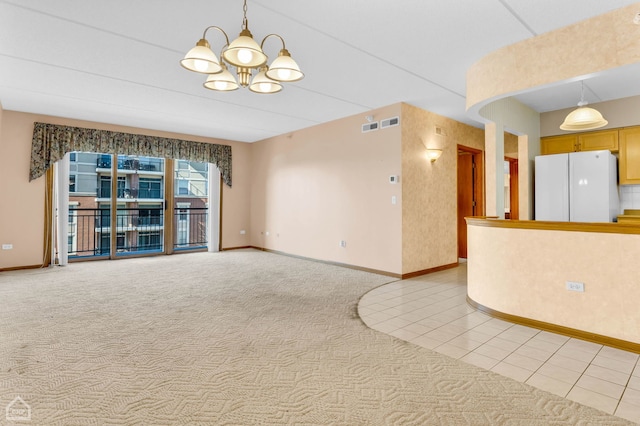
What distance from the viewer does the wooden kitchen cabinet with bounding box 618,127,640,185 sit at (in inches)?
188

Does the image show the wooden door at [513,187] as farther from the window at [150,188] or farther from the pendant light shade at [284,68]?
the window at [150,188]

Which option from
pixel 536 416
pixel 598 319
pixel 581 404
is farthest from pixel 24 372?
pixel 598 319

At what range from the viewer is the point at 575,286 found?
300cm

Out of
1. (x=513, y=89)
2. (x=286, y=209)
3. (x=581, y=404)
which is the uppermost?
(x=513, y=89)

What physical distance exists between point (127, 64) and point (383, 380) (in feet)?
13.9

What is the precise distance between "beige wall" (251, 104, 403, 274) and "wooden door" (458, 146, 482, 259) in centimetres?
215

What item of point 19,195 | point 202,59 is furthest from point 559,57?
point 19,195

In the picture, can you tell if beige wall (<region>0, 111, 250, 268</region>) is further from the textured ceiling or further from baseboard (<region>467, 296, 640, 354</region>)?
baseboard (<region>467, 296, 640, 354</region>)

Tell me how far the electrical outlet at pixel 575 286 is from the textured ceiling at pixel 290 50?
183cm

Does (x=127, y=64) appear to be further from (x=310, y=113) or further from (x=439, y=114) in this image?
(x=439, y=114)

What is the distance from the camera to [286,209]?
25.1 feet

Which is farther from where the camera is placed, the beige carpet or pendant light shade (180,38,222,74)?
pendant light shade (180,38,222,74)

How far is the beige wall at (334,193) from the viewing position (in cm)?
550

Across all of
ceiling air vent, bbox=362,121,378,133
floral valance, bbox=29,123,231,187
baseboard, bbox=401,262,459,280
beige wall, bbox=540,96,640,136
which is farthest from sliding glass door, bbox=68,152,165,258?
beige wall, bbox=540,96,640,136
